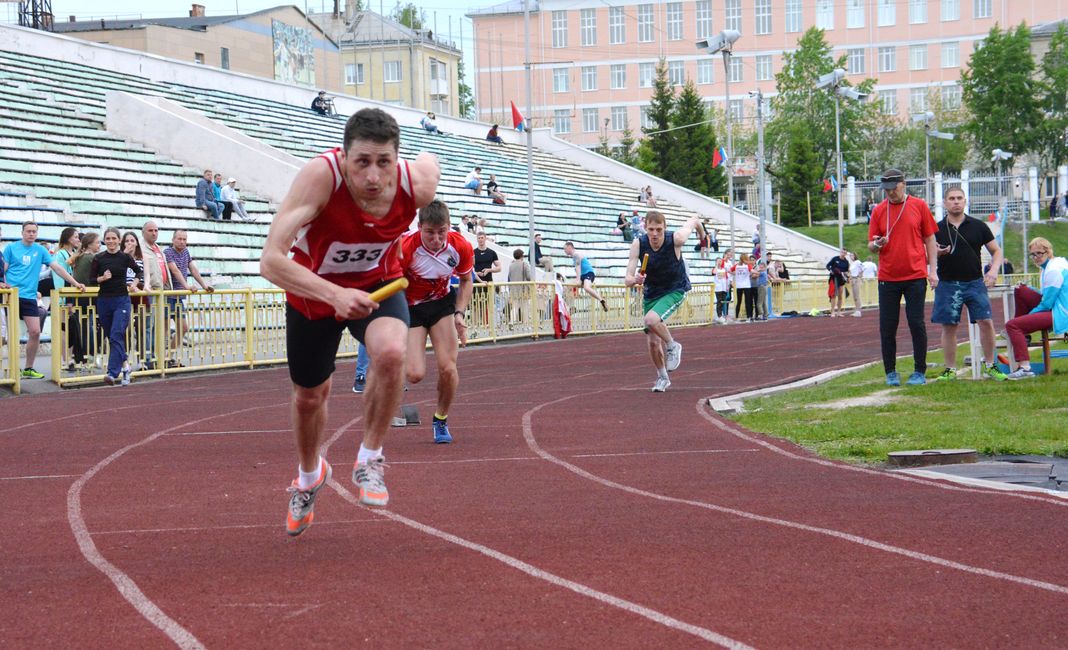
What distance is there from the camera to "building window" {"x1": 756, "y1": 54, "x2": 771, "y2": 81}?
92.2 meters

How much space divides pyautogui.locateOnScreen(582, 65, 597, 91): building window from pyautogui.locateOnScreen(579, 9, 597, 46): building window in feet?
5.69

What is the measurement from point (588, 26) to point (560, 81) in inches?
188

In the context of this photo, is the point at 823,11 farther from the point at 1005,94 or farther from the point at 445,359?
the point at 445,359

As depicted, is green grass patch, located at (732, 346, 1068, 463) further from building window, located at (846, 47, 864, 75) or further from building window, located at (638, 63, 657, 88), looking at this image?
building window, located at (638, 63, 657, 88)

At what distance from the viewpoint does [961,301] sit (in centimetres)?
1316

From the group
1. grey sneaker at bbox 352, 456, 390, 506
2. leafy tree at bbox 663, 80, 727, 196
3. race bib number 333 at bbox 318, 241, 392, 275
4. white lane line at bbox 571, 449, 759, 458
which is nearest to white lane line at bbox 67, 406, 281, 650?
grey sneaker at bbox 352, 456, 390, 506

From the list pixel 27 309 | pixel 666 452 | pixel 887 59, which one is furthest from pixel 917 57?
pixel 666 452

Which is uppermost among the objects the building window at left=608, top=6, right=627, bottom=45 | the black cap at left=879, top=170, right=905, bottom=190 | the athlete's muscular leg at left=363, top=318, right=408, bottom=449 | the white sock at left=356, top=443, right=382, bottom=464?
the building window at left=608, top=6, right=627, bottom=45

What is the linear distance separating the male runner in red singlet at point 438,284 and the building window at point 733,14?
8460cm

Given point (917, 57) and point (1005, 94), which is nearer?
point (1005, 94)

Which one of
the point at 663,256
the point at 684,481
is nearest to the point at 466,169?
the point at 663,256

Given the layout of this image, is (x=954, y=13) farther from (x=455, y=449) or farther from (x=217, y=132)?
(x=455, y=449)

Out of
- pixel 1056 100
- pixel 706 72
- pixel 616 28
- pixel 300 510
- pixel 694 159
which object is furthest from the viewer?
pixel 706 72

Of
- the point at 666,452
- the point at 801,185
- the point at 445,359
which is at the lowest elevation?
the point at 666,452
